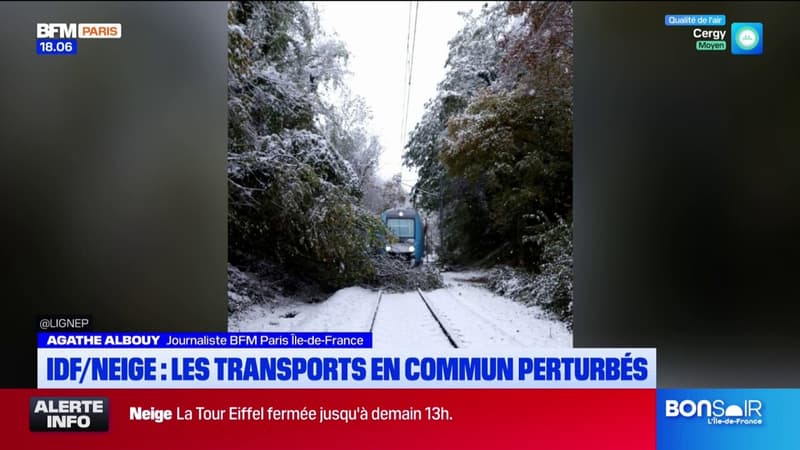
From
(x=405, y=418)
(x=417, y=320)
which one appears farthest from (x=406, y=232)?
(x=405, y=418)

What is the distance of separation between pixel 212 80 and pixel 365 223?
4.24ft

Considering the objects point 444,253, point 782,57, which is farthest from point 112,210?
point 782,57

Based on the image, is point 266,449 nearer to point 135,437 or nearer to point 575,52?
point 135,437

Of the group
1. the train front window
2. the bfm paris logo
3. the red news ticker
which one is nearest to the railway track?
the red news ticker

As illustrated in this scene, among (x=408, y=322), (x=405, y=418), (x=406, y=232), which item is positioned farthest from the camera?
(x=406, y=232)

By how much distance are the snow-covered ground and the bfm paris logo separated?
70cm

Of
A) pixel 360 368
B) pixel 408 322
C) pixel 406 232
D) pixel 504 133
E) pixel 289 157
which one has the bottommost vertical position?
pixel 360 368

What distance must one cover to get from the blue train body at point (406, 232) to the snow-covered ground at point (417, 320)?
1.07ft

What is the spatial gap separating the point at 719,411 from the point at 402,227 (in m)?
2.17

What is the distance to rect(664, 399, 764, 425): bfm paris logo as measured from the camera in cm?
182

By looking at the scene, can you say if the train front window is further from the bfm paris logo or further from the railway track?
the bfm paris logo

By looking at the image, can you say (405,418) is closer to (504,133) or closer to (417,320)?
(417,320)

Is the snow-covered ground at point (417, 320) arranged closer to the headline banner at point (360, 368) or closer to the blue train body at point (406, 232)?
the headline banner at point (360, 368)

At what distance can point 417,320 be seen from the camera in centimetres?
207
